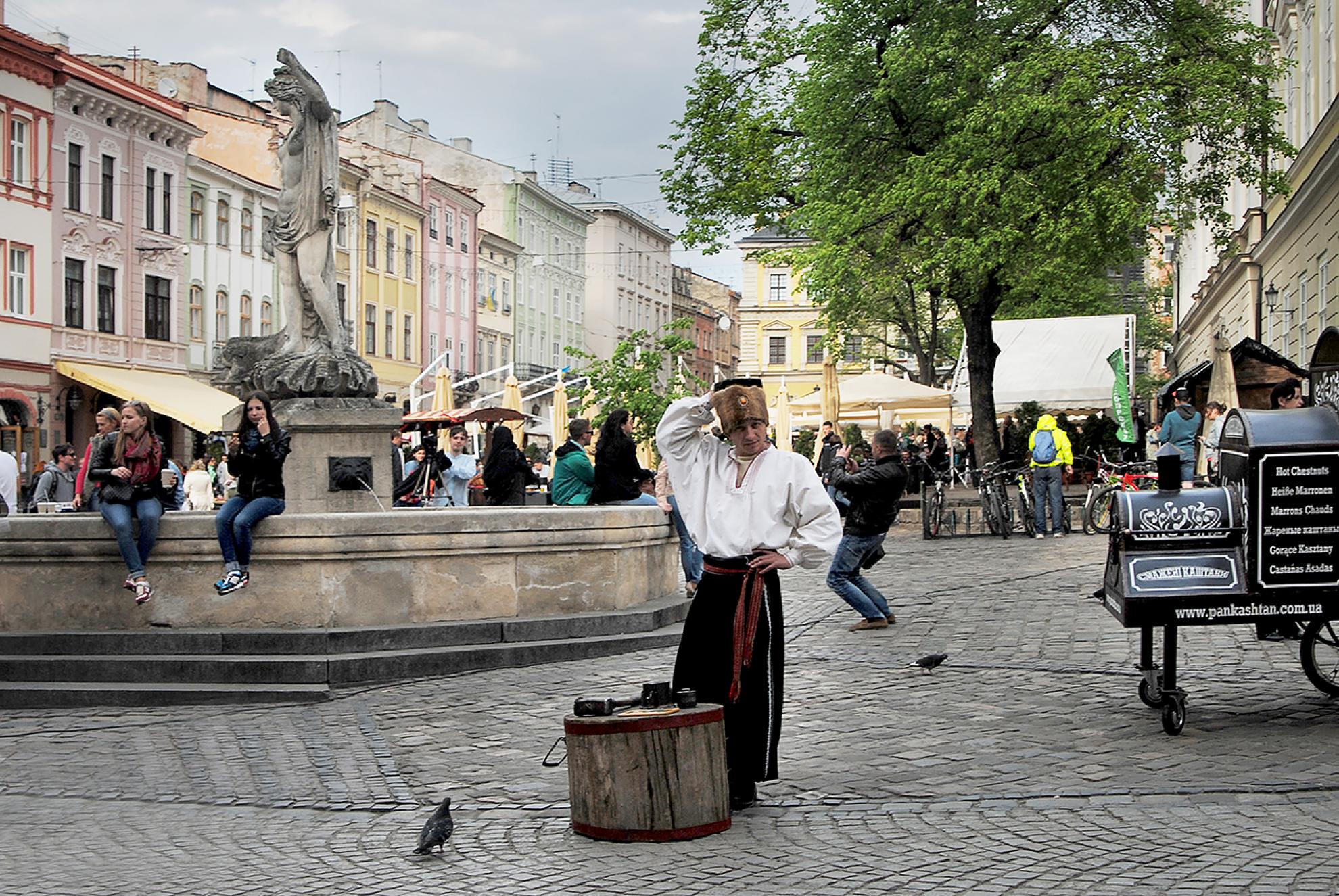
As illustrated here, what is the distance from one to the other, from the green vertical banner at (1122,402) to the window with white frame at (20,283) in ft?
79.2

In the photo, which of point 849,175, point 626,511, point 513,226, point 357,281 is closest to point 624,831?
point 626,511

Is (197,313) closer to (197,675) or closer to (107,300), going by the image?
(107,300)

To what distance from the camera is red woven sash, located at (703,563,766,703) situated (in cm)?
679

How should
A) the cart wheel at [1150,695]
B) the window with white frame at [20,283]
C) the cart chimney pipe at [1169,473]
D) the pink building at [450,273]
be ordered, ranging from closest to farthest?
the cart chimney pipe at [1169,473] < the cart wheel at [1150,695] < the window with white frame at [20,283] < the pink building at [450,273]

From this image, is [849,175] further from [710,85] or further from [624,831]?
[624,831]

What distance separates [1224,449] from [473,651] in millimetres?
4864

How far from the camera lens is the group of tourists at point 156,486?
10.6m

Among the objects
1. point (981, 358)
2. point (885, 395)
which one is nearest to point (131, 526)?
point (981, 358)

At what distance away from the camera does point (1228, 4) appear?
27.3 meters

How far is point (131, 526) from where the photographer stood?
1063 cm

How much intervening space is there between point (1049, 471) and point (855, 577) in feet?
35.6

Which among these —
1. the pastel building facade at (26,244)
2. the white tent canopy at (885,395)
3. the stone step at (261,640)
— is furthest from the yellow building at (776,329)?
the stone step at (261,640)

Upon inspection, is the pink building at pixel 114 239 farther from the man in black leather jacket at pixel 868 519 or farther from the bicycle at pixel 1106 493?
the man in black leather jacket at pixel 868 519

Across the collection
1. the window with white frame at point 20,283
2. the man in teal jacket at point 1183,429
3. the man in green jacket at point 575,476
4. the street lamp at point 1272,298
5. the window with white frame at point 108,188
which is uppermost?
the window with white frame at point 108,188
